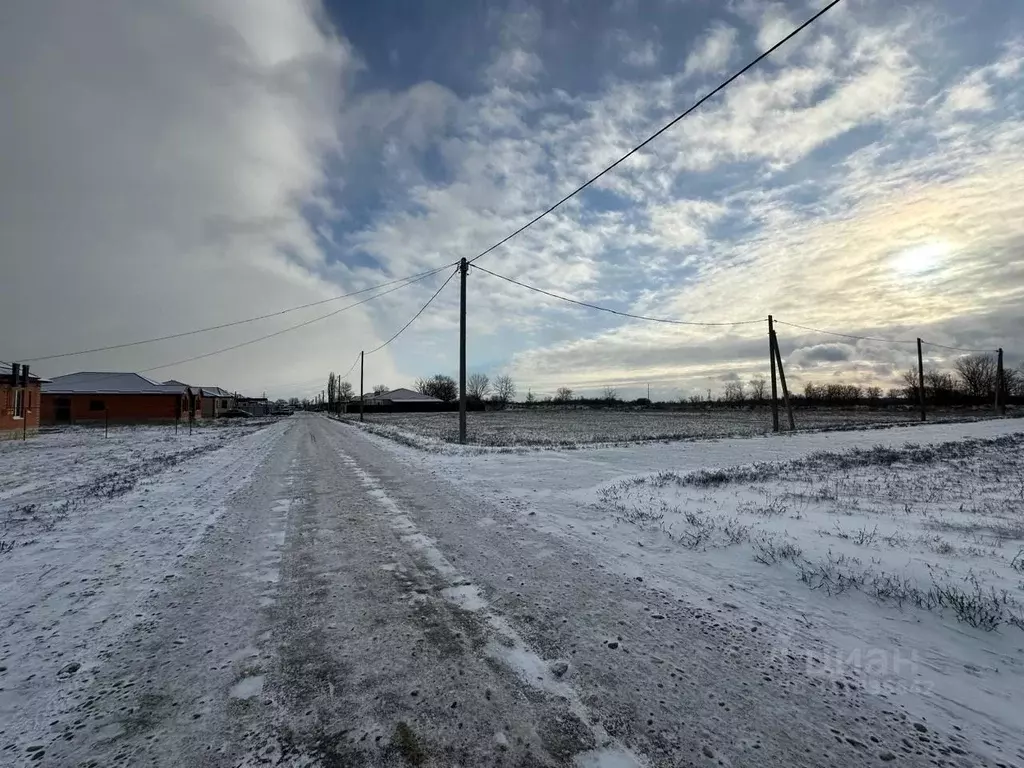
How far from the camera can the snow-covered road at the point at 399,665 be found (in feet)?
7.62

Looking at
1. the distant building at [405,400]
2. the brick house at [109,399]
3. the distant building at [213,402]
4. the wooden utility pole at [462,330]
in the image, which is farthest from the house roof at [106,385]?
the distant building at [405,400]

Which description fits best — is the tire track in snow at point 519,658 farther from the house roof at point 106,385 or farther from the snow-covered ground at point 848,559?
the house roof at point 106,385

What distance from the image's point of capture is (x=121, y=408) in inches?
1799

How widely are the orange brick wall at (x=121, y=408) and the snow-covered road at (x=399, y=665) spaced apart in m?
46.8

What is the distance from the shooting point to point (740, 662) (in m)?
3.13

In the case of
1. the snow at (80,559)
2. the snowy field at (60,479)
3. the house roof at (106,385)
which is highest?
the house roof at (106,385)

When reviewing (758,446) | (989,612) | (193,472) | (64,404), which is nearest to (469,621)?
(989,612)

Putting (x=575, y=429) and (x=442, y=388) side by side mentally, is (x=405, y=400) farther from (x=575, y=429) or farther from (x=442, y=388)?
(x=575, y=429)

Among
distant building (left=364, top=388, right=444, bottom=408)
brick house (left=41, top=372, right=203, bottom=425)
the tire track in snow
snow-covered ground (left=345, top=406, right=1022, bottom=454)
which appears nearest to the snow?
the tire track in snow

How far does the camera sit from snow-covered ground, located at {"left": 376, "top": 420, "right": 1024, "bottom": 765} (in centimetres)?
300

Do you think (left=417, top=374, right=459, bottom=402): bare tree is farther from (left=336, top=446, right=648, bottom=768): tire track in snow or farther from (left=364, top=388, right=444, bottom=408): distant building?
(left=336, top=446, right=648, bottom=768): tire track in snow

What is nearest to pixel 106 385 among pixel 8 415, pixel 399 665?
pixel 8 415

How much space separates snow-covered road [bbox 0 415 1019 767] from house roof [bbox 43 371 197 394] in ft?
165

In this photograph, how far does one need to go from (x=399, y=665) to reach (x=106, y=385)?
57181 mm
